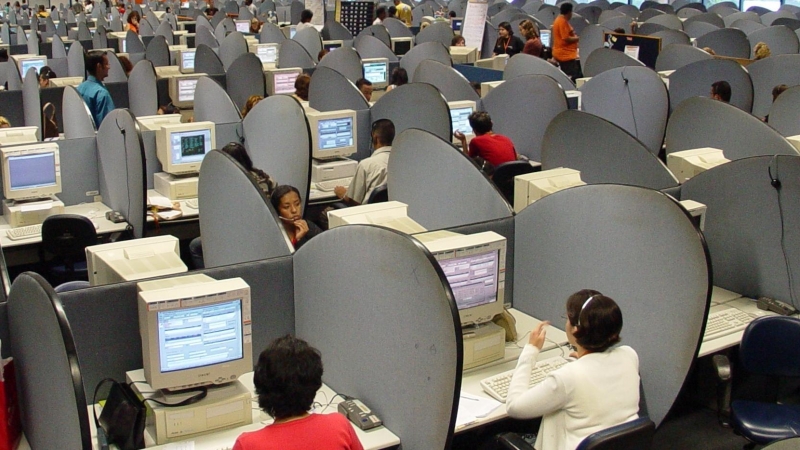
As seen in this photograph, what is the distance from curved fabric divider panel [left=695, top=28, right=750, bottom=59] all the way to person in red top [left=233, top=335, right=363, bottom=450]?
9.45 m

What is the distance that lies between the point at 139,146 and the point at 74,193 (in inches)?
32.7

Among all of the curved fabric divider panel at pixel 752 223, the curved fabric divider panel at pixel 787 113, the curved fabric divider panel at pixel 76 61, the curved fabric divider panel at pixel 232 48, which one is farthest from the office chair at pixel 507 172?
the curved fabric divider panel at pixel 76 61

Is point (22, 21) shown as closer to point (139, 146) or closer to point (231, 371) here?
point (139, 146)

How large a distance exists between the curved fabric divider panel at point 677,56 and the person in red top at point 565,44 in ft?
3.05

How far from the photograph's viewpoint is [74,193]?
211 inches

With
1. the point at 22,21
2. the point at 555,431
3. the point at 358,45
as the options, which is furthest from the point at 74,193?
the point at 22,21

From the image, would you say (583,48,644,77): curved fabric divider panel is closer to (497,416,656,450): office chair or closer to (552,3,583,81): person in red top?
(552,3,583,81): person in red top

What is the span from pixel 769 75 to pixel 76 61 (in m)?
7.07

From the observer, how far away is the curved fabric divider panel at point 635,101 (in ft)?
22.1

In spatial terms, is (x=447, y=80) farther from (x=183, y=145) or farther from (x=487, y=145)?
(x=183, y=145)

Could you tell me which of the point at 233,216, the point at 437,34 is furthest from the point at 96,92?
the point at 437,34

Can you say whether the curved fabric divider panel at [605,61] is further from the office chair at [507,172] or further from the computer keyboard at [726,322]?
the computer keyboard at [726,322]

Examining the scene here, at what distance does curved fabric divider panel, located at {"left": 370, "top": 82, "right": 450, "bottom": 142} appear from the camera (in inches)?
243

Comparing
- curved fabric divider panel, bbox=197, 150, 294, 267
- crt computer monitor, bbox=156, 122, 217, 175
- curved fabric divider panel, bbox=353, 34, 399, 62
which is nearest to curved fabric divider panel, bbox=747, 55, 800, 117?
curved fabric divider panel, bbox=353, 34, 399, 62
